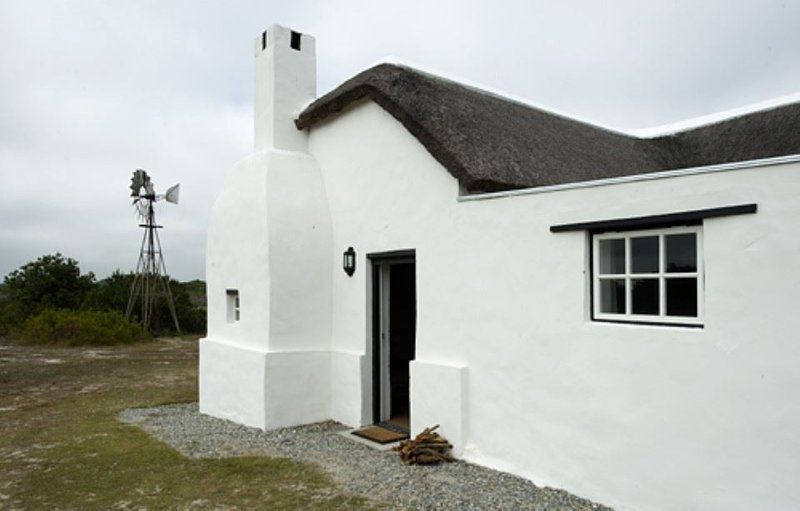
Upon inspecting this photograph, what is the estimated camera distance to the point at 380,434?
720 cm

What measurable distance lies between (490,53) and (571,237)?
24.1 feet

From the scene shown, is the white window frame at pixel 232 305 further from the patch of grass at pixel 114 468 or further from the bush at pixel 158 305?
the bush at pixel 158 305

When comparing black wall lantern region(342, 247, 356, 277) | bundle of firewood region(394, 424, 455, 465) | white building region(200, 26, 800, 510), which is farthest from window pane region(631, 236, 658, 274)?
black wall lantern region(342, 247, 356, 277)

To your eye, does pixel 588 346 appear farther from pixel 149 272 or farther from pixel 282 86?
Result: pixel 149 272

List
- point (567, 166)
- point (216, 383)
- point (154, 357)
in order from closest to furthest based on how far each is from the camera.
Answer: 1. point (567, 166)
2. point (216, 383)
3. point (154, 357)

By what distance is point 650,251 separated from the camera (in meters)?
4.77

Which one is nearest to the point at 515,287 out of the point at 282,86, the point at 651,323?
the point at 651,323

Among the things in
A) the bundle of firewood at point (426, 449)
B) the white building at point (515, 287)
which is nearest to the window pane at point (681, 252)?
the white building at point (515, 287)

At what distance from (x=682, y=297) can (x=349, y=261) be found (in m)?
4.52

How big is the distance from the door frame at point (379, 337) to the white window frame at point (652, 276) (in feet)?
10.7

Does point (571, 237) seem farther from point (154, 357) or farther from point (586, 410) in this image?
point (154, 357)

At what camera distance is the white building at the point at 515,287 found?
Result: 13.5 ft

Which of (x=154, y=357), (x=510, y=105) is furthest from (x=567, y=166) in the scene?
(x=154, y=357)

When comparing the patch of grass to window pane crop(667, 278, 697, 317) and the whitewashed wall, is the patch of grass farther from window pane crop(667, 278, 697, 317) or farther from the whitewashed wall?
window pane crop(667, 278, 697, 317)
